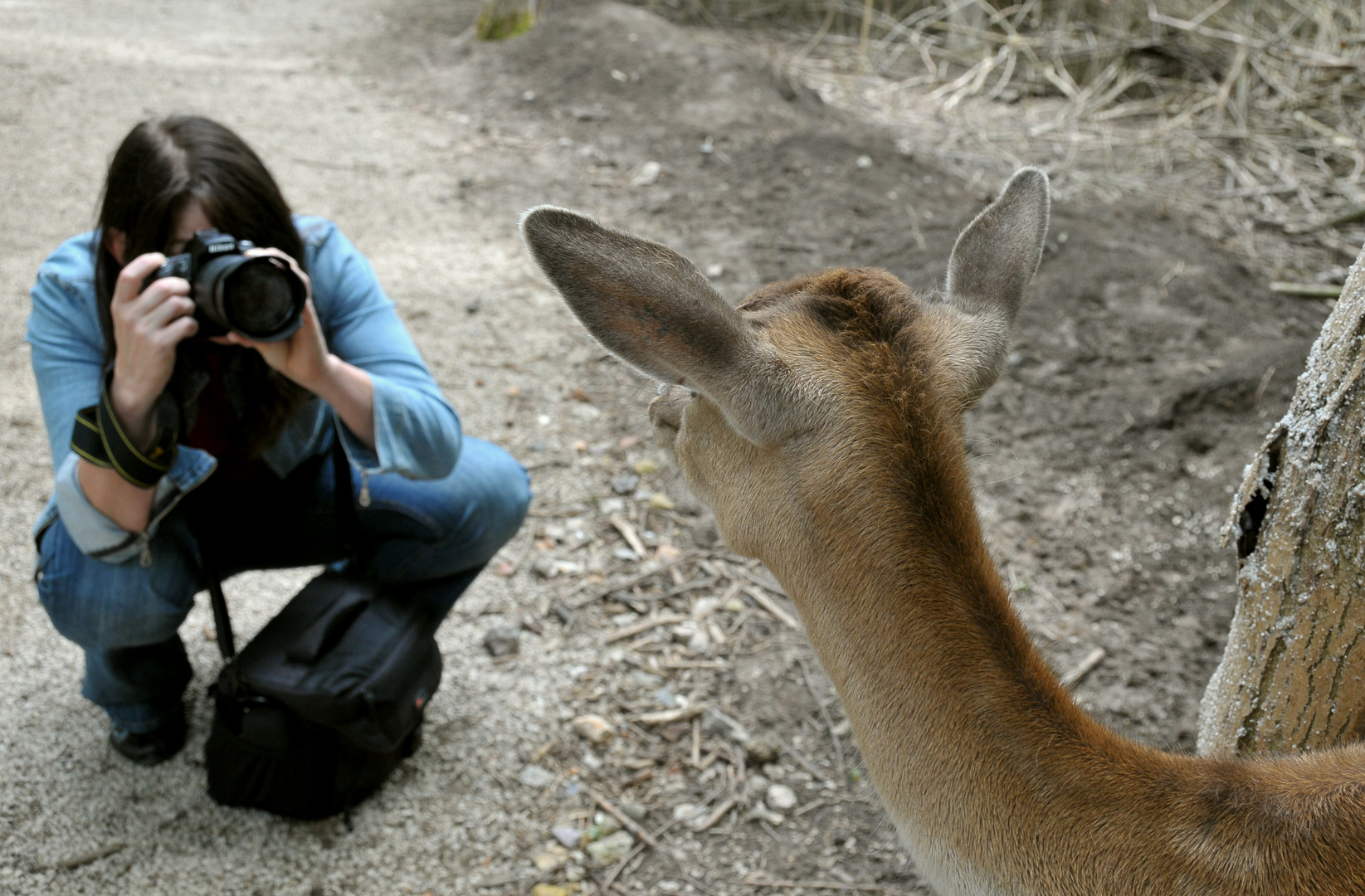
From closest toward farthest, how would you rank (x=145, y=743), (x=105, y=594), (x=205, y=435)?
(x=105, y=594)
(x=205, y=435)
(x=145, y=743)

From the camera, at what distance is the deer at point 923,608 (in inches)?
64.2

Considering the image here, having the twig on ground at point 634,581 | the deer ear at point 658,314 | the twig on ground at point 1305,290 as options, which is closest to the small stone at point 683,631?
the twig on ground at point 634,581

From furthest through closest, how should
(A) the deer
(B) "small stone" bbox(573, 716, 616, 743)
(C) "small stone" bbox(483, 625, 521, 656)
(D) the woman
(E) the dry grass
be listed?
1. (E) the dry grass
2. (C) "small stone" bbox(483, 625, 521, 656)
3. (B) "small stone" bbox(573, 716, 616, 743)
4. (D) the woman
5. (A) the deer

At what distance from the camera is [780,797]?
3209 millimetres

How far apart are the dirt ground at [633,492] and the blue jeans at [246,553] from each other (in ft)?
1.12

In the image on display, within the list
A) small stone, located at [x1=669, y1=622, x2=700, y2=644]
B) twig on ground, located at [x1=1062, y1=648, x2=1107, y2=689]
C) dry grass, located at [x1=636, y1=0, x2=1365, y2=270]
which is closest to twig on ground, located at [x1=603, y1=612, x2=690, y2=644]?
small stone, located at [x1=669, y1=622, x2=700, y2=644]

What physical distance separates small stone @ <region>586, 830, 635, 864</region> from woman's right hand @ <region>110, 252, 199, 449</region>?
177 centimetres

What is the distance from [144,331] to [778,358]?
1.61 meters

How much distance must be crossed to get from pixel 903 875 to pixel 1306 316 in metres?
3.95

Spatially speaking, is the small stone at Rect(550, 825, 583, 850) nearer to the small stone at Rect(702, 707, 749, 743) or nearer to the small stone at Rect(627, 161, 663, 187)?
the small stone at Rect(702, 707, 749, 743)

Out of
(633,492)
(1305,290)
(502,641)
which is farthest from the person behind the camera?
(1305,290)

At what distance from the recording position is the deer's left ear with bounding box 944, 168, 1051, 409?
213 centimetres

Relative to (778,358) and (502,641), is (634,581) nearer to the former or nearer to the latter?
(502,641)

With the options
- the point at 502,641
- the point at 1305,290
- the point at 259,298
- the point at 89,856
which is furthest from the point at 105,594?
the point at 1305,290
